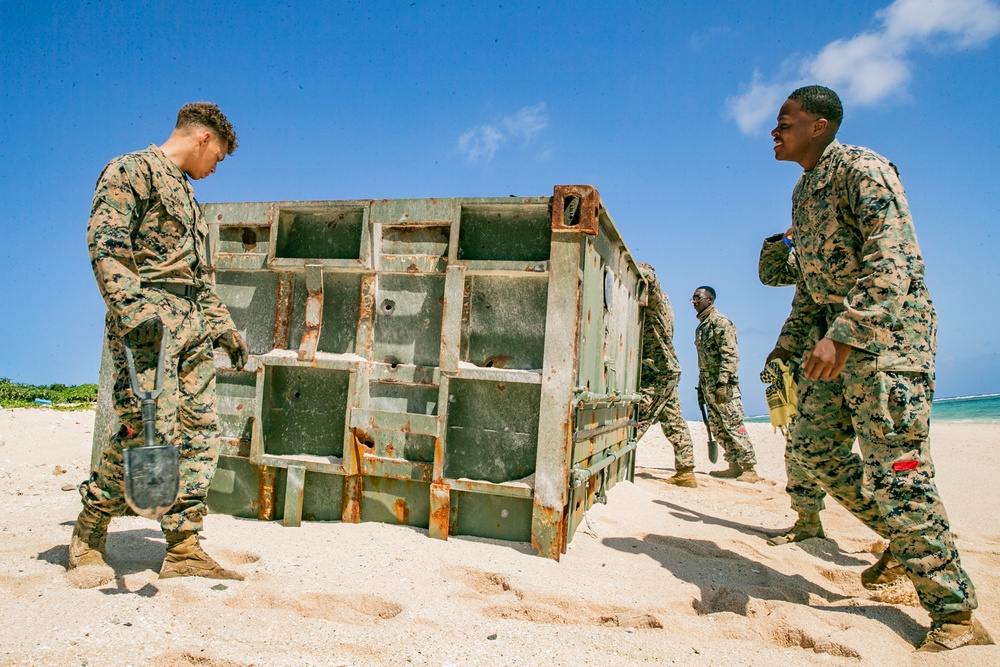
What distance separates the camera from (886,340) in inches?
98.2

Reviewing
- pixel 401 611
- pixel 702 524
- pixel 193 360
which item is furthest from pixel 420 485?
pixel 702 524

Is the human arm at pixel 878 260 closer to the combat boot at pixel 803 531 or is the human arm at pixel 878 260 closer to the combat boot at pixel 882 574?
the combat boot at pixel 882 574

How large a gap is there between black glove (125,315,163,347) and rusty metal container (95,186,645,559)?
1.09 meters

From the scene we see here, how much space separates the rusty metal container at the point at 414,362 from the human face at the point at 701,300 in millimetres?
4017

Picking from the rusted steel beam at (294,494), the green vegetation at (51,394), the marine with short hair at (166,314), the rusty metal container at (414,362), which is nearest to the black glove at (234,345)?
the marine with short hair at (166,314)

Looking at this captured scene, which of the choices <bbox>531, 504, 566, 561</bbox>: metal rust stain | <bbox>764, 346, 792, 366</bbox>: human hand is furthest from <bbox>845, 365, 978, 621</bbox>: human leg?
<bbox>531, 504, 566, 561</bbox>: metal rust stain

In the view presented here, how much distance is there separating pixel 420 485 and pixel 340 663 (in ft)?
4.90

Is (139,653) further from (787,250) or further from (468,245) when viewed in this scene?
(787,250)

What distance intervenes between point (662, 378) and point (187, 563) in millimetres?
5411

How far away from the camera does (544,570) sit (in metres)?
2.99

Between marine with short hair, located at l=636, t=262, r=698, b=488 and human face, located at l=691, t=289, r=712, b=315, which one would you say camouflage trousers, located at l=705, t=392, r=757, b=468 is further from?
human face, located at l=691, t=289, r=712, b=315

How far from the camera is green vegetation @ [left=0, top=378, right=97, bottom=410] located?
10.9 metres

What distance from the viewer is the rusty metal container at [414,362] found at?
3.30 meters

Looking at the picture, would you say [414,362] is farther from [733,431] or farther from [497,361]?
[733,431]
